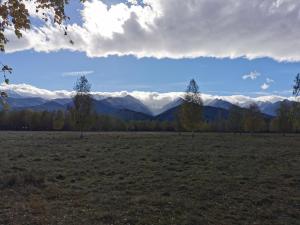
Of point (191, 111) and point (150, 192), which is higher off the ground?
point (191, 111)

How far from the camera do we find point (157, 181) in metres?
23.8

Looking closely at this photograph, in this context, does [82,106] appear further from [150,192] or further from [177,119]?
[150,192]

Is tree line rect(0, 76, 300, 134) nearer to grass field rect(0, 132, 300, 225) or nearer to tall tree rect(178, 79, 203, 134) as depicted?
tall tree rect(178, 79, 203, 134)

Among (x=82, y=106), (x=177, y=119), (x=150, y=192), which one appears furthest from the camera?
(x=177, y=119)

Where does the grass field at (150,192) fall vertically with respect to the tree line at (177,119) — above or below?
below

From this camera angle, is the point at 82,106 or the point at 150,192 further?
the point at 82,106

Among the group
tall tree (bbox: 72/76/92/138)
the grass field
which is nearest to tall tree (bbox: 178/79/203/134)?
tall tree (bbox: 72/76/92/138)

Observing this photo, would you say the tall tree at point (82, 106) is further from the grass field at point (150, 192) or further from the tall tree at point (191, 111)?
the grass field at point (150, 192)

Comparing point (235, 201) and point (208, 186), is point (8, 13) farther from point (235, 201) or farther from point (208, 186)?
point (208, 186)

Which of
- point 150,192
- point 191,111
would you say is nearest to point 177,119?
point 191,111

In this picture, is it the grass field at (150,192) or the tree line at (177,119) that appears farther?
the tree line at (177,119)

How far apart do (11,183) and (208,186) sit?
1111 cm

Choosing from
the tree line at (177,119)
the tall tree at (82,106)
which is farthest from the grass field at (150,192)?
the tall tree at (82,106)

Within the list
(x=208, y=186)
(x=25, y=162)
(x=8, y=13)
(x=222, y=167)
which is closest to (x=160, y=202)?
(x=208, y=186)
